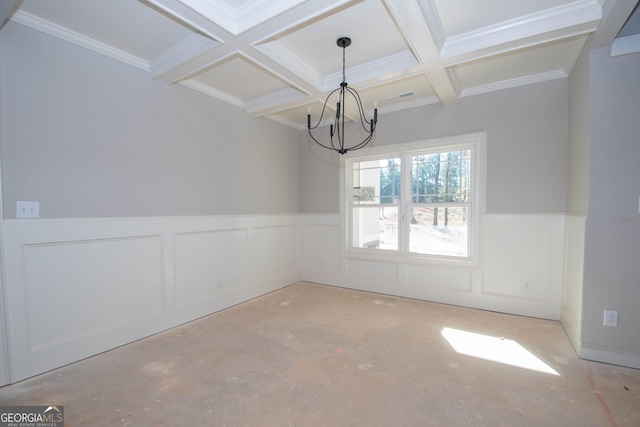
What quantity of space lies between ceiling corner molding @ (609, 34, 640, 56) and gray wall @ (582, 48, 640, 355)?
36 mm

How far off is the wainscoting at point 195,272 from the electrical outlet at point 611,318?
0.32 metres

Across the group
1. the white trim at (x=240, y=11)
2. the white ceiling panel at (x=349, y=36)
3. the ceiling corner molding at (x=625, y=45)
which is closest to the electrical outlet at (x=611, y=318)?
the ceiling corner molding at (x=625, y=45)

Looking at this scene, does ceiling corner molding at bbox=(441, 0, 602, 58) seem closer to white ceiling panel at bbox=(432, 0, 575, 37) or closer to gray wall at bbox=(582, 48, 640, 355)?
white ceiling panel at bbox=(432, 0, 575, 37)

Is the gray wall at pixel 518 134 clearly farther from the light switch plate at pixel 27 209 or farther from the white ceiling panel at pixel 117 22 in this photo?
the light switch plate at pixel 27 209

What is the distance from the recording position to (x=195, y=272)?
3.18 metres

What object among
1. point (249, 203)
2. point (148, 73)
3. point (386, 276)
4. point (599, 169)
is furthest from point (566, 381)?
point (148, 73)

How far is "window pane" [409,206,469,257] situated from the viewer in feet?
11.7

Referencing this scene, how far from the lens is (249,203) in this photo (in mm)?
3848

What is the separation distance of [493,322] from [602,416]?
1364 millimetres

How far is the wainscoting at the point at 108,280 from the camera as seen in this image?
2.06 m

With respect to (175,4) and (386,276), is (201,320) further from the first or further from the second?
(175,4)

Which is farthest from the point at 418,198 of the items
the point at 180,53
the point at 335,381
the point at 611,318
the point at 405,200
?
the point at 180,53

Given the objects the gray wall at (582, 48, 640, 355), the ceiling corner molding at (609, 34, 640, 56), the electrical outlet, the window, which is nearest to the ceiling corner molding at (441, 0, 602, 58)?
the ceiling corner molding at (609, 34, 640, 56)

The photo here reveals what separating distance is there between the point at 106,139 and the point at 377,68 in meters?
2.55
